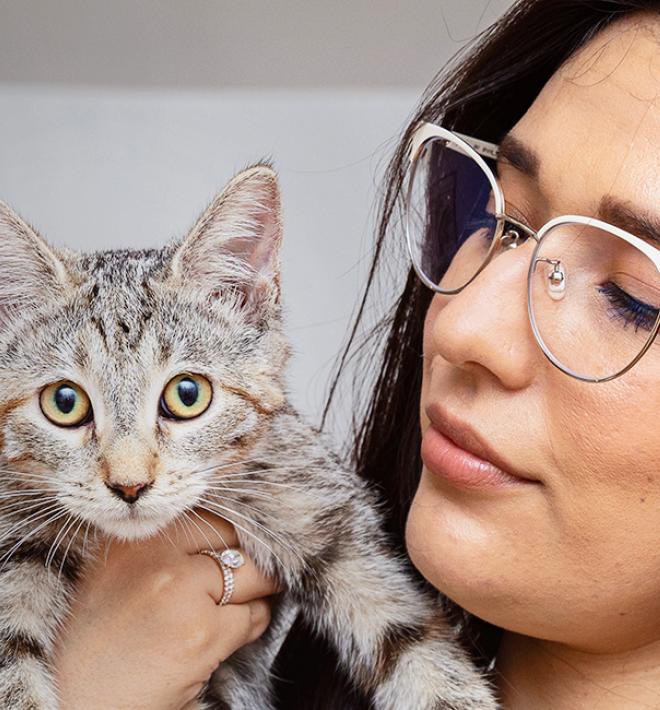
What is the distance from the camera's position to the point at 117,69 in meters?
2.22

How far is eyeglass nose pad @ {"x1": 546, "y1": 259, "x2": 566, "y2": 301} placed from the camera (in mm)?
935

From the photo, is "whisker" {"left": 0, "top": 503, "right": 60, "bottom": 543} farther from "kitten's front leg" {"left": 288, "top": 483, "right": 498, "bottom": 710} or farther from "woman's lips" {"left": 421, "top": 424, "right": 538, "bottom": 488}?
"woman's lips" {"left": 421, "top": 424, "right": 538, "bottom": 488}

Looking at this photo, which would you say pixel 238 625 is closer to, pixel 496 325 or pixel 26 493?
pixel 26 493

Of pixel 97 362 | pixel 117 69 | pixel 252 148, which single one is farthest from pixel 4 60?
pixel 97 362

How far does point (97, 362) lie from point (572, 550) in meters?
0.54

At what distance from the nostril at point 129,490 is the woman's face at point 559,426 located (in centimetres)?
29

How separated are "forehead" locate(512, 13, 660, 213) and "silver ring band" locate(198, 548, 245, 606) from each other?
1.89 ft

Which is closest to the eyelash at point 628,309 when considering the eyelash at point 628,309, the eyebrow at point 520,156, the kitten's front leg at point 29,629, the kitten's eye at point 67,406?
the eyelash at point 628,309

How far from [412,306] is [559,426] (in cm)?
42

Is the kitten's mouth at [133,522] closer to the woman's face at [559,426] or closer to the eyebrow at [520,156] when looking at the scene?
the woman's face at [559,426]

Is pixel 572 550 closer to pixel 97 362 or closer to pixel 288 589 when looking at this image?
pixel 288 589

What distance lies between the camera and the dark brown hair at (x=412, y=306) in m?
1.17

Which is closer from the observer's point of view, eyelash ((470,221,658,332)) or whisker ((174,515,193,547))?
eyelash ((470,221,658,332))

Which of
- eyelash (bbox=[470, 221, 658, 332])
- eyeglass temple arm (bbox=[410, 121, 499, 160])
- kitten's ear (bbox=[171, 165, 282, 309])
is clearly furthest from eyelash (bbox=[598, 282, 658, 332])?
kitten's ear (bbox=[171, 165, 282, 309])
